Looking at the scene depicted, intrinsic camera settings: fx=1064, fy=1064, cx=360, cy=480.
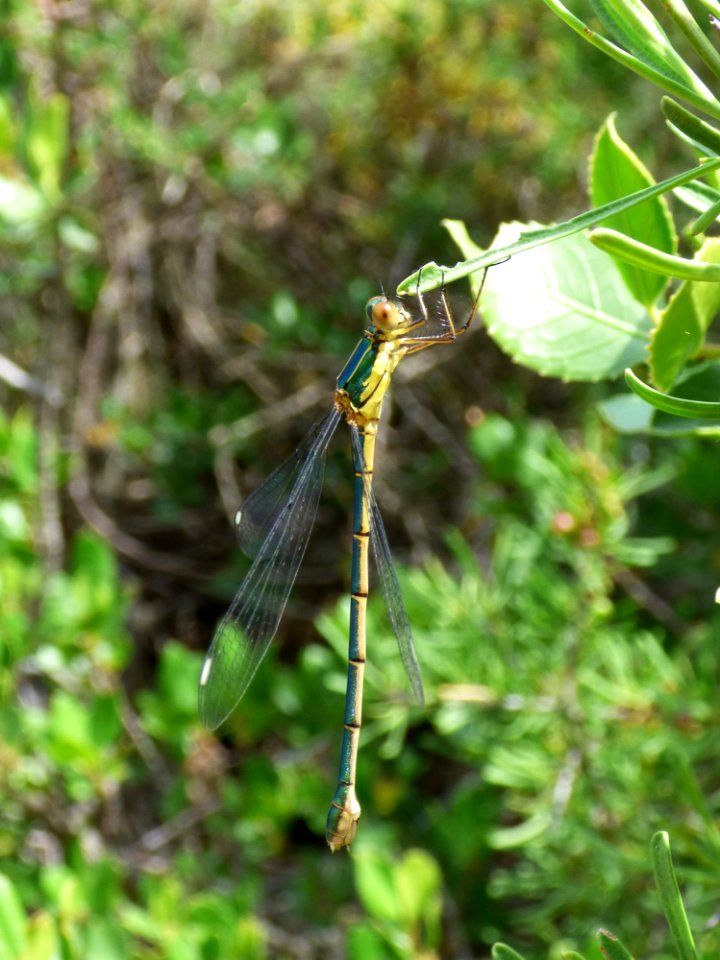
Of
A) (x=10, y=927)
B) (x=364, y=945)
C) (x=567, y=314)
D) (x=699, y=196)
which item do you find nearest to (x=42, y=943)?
(x=10, y=927)

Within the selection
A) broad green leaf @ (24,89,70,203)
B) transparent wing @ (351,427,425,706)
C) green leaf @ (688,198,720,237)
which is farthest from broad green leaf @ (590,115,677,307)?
broad green leaf @ (24,89,70,203)

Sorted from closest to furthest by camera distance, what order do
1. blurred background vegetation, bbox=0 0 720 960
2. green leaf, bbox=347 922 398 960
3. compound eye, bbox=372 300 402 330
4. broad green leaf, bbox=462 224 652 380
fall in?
broad green leaf, bbox=462 224 652 380 < compound eye, bbox=372 300 402 330 < green leaf, bbox=347 922 398 960 < blurred background vegetation, bbox=0 0 720 960

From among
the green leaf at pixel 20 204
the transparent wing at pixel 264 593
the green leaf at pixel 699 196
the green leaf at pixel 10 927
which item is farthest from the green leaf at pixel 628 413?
the green leaf at pixel 20 204

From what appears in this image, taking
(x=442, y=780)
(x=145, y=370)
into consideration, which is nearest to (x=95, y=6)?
(x=145, y=370)

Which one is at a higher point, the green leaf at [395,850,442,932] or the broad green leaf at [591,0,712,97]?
the broad green leaf at [591,0,712,97]

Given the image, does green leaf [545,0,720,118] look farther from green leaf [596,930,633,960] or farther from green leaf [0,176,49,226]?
green leaf [0,176,49,226]

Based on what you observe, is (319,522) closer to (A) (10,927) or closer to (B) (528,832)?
(B) (528,832)
